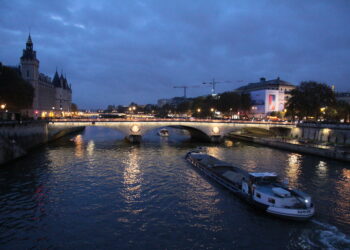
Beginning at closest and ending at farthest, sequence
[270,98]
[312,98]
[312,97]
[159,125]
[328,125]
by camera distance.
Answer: [328,125] < [159,125] < [312,98] < [312,97] < [270,98]

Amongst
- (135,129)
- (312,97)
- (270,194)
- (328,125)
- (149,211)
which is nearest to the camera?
(270,194)

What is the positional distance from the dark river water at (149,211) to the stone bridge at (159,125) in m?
31.8

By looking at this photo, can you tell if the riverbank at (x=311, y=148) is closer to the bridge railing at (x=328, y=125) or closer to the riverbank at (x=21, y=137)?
the bridge railing at (x=328, y=125)

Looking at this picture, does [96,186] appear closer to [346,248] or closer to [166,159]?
[166,159]

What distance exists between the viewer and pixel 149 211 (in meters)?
26.4

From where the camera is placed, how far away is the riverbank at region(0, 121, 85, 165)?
151 feet

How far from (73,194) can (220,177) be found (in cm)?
1840

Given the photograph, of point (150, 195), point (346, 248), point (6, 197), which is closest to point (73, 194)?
point (6, 197)

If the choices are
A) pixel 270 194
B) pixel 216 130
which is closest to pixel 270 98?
pixel 216 130

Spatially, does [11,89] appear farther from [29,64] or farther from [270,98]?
[270,98]

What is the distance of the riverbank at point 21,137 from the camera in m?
46.0

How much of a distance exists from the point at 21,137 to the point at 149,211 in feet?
145

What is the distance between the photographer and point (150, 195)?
31125 mm

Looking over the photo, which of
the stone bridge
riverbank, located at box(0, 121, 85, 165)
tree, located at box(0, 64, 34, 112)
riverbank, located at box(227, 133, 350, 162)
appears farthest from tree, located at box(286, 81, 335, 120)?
tree, located at box(0, 64, 34, 112)
